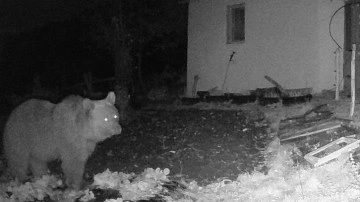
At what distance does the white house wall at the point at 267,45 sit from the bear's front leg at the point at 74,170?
8782mm

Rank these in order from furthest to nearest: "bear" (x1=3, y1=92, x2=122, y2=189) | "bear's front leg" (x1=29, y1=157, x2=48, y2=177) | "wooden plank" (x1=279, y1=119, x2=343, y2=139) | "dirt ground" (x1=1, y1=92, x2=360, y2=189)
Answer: "bear's front leg" (x1=29, y1=157, x2=48, y2=177) < "wooden plank" (x1=279, y1=119, x2=343, y2=139) < "dirt ground" (x1=1, y1=92, x2=360, y2=189) < "bear" (x1=3, y1=92, x2=122, y2=189)

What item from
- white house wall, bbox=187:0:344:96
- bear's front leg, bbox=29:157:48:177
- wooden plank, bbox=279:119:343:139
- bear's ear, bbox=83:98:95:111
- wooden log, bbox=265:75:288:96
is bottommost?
bear's front leg, bbox=29:157:48:177

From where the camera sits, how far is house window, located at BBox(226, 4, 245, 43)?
18203mm

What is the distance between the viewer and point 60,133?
29.5 feet

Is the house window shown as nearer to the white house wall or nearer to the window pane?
the window pane

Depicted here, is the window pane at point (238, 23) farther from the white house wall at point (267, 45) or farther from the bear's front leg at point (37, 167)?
the bear's front leg at point (37, 167)

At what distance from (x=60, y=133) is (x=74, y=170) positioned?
25.1 inches

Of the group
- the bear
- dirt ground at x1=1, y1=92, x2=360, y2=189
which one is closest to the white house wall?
dirt ground at x1=1, y1=92, x2=360, y2=189

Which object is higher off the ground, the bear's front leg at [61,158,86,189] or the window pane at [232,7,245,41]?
the window pane at [232,7,245,41]

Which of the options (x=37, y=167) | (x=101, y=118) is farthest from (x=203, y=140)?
(x=37, y=167)

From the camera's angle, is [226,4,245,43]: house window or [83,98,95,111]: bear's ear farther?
[226,4,245,43]: house window

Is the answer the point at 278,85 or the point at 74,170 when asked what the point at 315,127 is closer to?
the point at 74,170

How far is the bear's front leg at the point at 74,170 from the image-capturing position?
8852 mm

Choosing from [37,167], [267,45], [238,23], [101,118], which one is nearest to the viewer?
[101,118]
